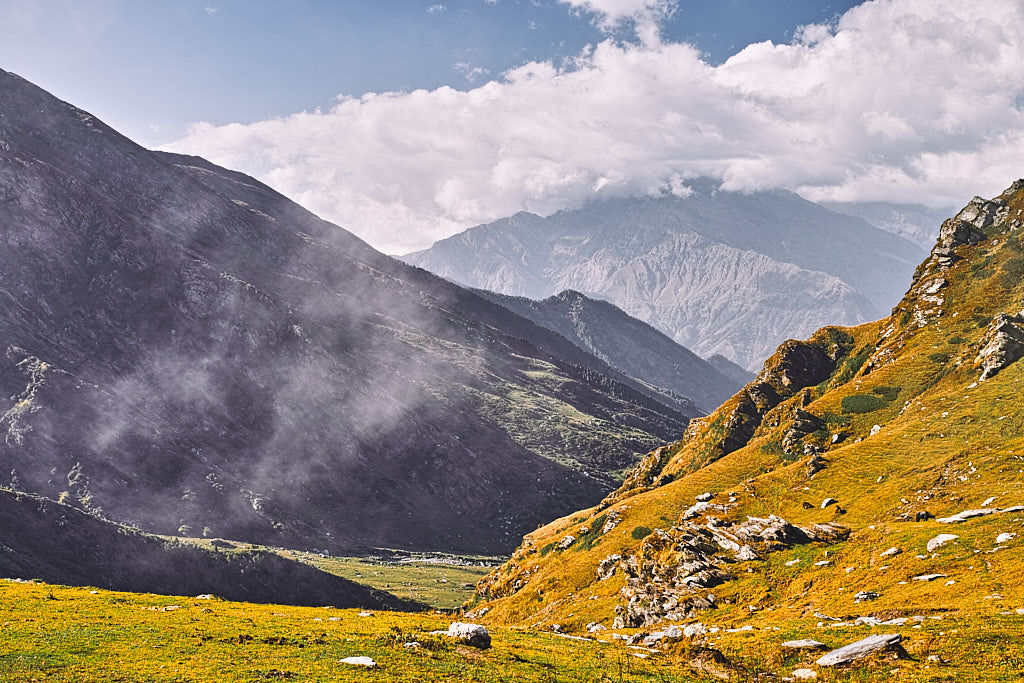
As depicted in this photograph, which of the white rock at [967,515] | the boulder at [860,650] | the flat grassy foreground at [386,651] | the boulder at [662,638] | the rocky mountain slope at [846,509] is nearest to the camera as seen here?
the flat grassy foreground at [386,651]

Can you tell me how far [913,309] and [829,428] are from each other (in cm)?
3543

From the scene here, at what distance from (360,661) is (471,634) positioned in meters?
7.60

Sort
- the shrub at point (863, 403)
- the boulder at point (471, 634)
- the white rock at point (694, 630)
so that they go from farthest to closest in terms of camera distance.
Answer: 1. the shrub at point (863, 403)
2. the white rock at point (694, 630)
3. the boulder at point (471, 634)

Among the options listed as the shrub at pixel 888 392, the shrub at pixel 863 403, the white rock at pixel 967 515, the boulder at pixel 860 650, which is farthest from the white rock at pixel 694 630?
the shrub at pixel 888 392

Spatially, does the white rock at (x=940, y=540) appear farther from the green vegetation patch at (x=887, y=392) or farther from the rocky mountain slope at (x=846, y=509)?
the green vegetation patch at (x=887, y=392)

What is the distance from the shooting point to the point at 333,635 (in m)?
38.2

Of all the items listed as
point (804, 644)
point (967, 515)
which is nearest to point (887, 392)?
point (967, 515)

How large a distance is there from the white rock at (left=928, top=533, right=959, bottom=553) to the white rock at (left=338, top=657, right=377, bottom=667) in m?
40.1

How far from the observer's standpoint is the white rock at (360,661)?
3142cm

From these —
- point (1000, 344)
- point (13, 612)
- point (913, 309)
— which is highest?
point (913, 309)

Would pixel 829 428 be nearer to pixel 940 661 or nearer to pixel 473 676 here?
pixel 940 661

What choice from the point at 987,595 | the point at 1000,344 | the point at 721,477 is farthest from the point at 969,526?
the point at 721,477

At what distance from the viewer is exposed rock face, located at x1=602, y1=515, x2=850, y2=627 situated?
58.8 metres

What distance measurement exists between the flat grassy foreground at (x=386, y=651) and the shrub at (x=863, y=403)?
61331mm
